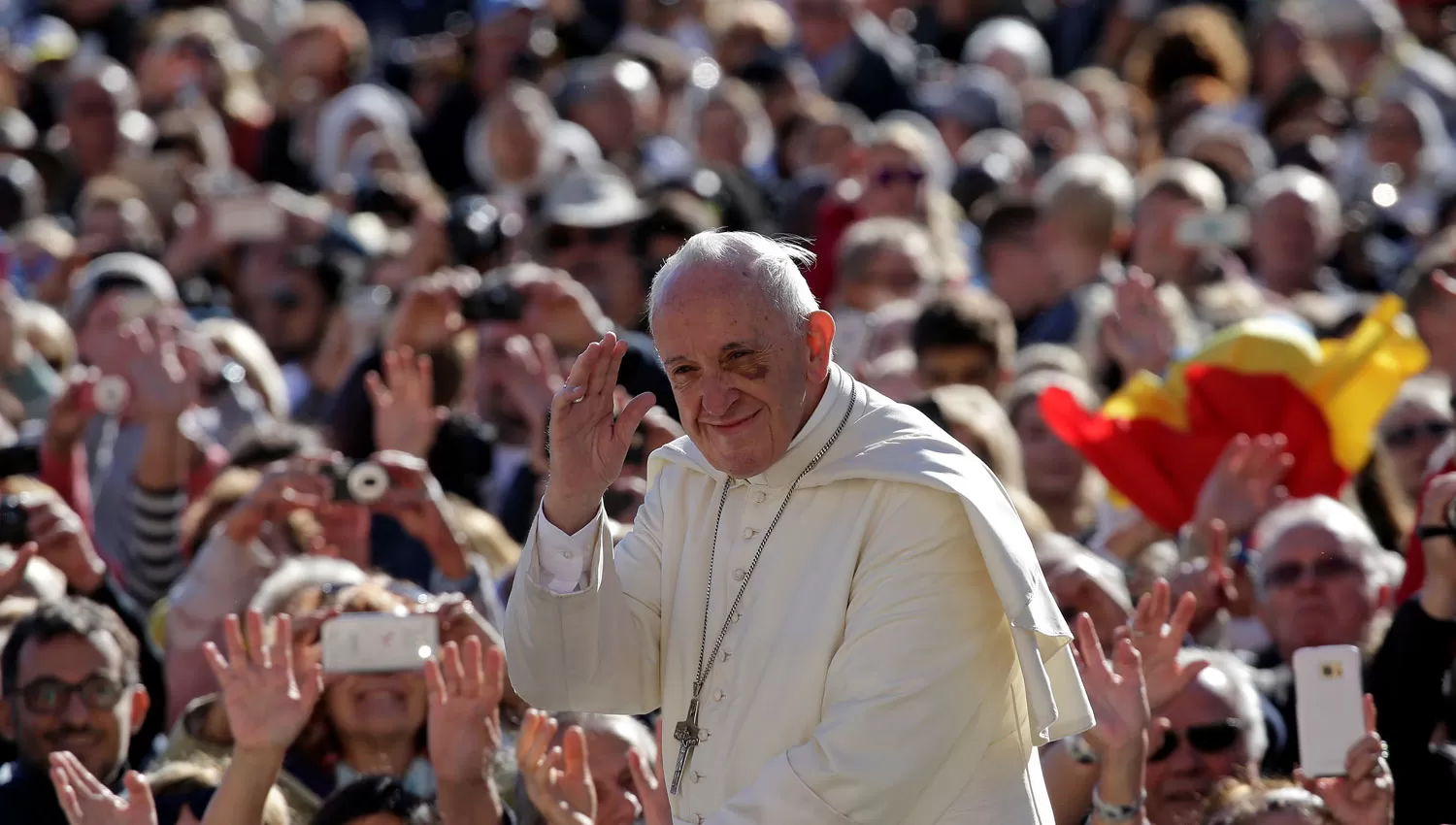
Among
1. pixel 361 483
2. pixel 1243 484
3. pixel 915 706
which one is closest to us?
pixel 915 706

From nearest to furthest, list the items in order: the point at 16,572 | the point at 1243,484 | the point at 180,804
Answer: the point at 180,804, the point at 16,572, the point at 1243,484

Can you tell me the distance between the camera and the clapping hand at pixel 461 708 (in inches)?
211

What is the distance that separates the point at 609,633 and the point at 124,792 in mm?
2051

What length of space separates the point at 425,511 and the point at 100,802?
1697 mm

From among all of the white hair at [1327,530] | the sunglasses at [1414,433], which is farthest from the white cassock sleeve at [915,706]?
the sunglasses at [1414,433]

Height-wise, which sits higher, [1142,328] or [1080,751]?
[1080,751]

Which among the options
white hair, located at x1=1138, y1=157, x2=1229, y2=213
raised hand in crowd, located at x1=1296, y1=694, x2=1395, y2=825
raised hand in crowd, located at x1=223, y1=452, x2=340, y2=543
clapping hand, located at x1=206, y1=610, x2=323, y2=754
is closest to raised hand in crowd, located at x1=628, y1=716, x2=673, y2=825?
clapping hand, located at x1=206, y1=610, x2=323, y2=754

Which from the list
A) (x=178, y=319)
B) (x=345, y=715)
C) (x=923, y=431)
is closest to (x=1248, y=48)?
(x=178, y=319)

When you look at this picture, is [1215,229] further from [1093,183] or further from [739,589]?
[739,589]

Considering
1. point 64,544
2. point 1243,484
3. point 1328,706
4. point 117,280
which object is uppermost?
point 1328,706

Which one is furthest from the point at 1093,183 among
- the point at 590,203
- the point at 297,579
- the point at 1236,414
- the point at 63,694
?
the point at 63,694

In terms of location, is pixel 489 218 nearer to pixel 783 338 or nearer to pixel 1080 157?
pixel 1080 157

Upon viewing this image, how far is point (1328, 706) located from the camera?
201 inches

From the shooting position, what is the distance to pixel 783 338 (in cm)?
410
